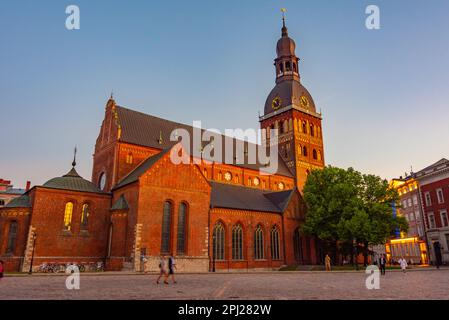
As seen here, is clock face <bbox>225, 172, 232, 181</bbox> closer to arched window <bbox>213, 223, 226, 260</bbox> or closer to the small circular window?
arched window <bbox>213, 223, 226, 260</bbox>

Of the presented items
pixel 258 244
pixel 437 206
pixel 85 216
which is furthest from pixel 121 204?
pixel 437 206

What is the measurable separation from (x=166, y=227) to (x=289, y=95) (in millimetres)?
37424

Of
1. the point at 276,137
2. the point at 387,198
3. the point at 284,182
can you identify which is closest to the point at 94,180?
the point at 284,182

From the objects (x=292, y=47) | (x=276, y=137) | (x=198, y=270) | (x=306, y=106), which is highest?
(x=292, y=47)

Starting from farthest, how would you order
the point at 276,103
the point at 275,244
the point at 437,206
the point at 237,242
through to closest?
the point at 276,103 → the point at 437,206 → the point at 275,244 → the point at 237,242

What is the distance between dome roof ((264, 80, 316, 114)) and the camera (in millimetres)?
62375

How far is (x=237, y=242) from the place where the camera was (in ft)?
137

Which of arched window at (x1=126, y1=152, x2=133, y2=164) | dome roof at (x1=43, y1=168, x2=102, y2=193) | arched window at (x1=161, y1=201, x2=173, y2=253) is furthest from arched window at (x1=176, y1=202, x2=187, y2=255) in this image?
dome roof at (x1=43, y1=168, x2=102, y2=193)

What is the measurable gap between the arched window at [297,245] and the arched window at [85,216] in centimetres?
2681

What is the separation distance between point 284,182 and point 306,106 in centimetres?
1655

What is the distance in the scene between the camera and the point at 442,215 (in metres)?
50.3

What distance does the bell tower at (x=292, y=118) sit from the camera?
2420 inches

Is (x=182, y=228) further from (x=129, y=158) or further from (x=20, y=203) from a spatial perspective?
(x=20, y=203)
